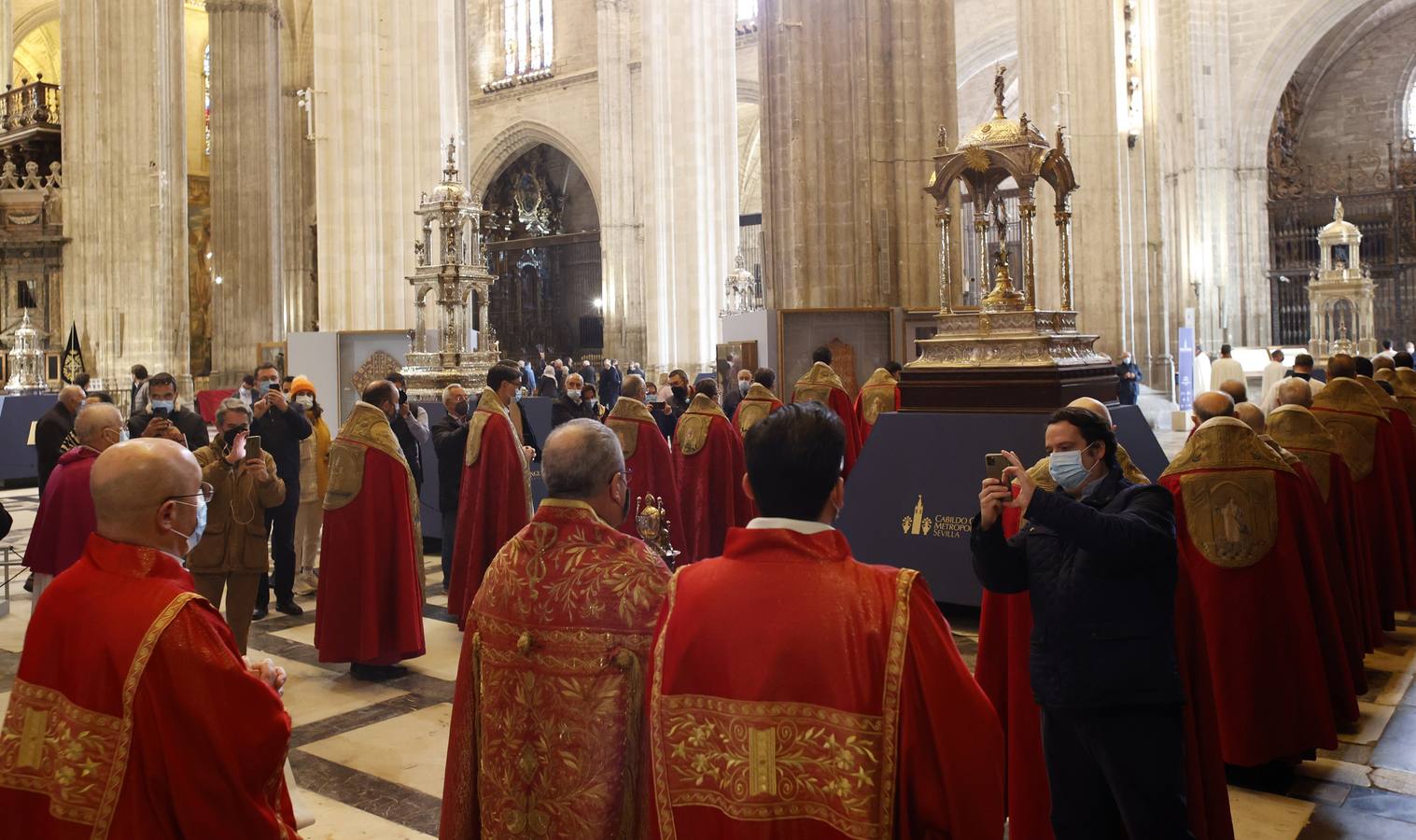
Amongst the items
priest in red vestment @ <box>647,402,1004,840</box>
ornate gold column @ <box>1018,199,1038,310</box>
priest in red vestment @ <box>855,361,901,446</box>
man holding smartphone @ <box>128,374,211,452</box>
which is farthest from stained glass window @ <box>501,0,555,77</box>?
priest in red vestment @ <box>647,402,1004,840</box>

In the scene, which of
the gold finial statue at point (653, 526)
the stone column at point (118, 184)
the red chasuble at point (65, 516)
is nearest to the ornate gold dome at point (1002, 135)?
the gold finial statue at point (653, 526)

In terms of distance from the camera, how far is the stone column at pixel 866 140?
1177 centimetres

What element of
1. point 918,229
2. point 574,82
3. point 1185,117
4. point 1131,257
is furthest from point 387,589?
point 574,82

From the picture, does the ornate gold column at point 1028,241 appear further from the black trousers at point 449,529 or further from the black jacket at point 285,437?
the black jacket at point 285,437

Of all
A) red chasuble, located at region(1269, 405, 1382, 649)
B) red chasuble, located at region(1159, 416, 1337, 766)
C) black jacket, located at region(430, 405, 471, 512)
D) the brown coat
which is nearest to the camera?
red chasuble, located at region(1159, 416, 1337, 766)

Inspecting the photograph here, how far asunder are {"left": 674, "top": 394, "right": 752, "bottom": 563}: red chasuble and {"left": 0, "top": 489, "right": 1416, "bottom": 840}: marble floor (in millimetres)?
2047

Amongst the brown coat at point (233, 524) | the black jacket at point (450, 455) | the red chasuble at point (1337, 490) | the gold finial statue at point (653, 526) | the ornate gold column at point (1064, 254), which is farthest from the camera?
the ornate gold column at point (1064, 254)

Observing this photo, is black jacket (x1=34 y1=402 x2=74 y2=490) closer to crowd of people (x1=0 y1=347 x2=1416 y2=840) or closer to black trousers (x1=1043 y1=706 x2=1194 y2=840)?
crowd of people (x1=0 y1=347 x2=1416 y2=840)

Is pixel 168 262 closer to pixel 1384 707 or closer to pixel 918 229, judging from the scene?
pixel 918 229

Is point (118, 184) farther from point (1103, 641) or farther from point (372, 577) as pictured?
point (1103, 641)

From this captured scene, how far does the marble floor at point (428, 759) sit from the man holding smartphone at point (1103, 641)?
118 cm

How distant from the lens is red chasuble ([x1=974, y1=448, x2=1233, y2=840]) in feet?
9.75

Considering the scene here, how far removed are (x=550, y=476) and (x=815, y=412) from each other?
0.71m

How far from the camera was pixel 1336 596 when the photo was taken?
4.57 meters
